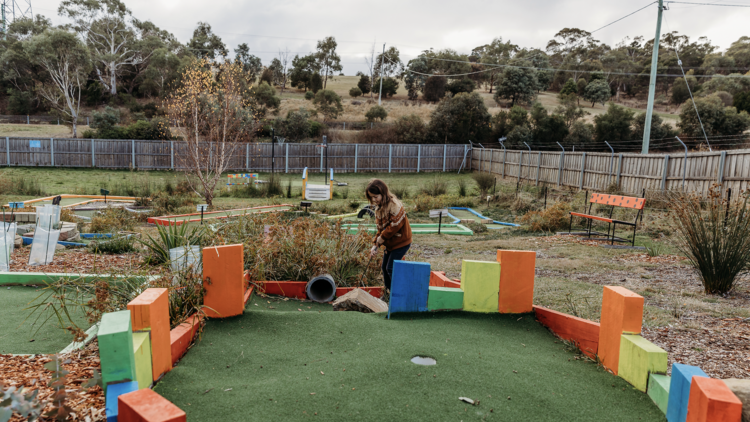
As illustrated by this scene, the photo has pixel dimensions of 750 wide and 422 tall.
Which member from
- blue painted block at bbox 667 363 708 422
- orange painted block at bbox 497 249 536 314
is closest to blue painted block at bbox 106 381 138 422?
blue painted block at bbox 667 363 708 422

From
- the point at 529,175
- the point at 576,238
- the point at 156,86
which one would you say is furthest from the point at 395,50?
the point at 576,238

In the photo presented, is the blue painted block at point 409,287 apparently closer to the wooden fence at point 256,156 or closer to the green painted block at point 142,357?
the green painted block at point 142,357

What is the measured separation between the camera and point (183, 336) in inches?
113

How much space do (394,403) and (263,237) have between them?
3.55 meters

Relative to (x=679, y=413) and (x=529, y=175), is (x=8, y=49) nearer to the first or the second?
(x=529, y=175)

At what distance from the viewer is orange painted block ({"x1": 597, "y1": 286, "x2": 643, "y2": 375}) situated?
269cm

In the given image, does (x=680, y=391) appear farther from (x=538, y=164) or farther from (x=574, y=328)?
(x=538, y=164)

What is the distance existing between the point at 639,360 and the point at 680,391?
448 mm

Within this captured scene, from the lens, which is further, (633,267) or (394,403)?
(633,267)

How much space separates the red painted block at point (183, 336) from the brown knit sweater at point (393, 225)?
2171 mm

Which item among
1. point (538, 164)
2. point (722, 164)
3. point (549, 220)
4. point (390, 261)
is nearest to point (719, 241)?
point (390, 261)

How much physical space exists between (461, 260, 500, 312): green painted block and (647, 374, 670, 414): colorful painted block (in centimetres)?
A: 130

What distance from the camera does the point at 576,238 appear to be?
10.4 meters

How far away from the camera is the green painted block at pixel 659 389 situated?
233cm
